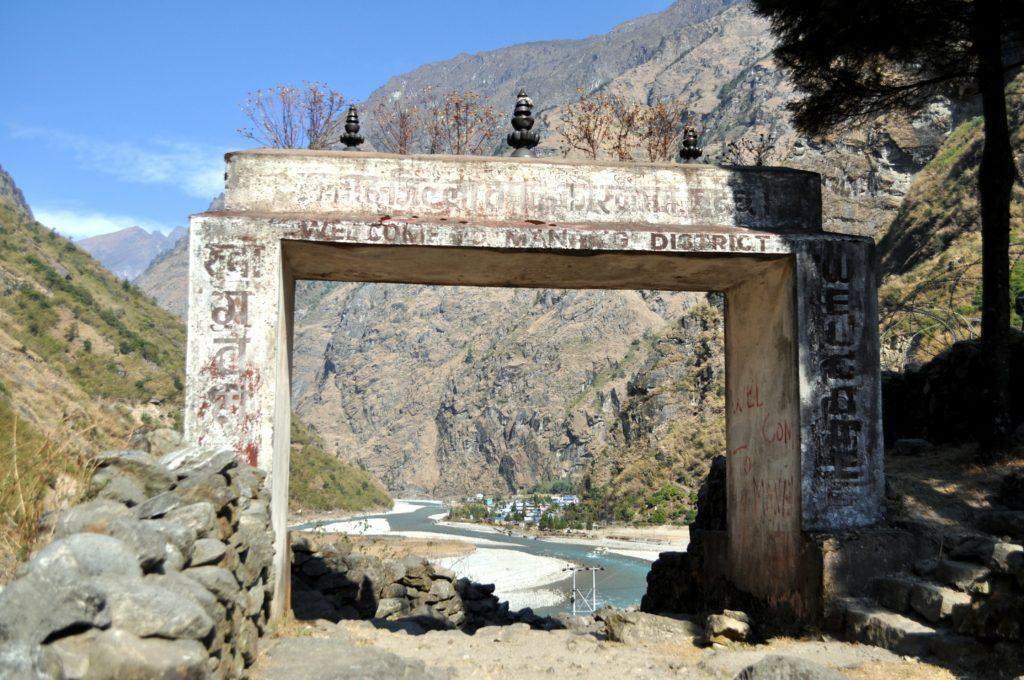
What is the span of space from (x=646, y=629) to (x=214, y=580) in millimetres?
→ 4485

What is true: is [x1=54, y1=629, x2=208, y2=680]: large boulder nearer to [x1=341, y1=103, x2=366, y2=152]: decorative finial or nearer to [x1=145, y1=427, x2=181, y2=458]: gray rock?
[x1=145, y1=427, x2=181, y2=458]: gray rock

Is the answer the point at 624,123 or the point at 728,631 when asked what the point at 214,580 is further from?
the point at 624,123

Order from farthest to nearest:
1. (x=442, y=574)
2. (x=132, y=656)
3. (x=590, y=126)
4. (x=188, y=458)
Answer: (x=442, y=574), (x=590, y=126), (x=188, y=458), (x=132, y=656)

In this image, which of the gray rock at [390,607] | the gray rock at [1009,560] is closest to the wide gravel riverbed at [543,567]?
the gray rock at [390,607]

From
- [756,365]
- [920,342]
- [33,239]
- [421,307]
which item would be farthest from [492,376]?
[756,365]

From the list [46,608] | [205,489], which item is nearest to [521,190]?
[205,489]

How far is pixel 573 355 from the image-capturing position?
116625 millimetres

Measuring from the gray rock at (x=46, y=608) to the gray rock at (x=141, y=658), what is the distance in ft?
0.29

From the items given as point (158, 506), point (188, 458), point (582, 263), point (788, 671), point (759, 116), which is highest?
point (759, 116)

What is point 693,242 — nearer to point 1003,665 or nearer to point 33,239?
point 1003,665

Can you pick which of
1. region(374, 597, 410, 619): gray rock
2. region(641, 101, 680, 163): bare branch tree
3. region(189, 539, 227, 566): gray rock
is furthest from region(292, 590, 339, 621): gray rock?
region(641, 101, 680, 163): bare branch tree

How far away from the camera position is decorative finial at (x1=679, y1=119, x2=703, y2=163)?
9.25 m

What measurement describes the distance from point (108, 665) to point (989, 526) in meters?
7.52

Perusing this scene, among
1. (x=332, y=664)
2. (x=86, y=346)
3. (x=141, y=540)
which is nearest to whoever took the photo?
(x=141, y=540)
